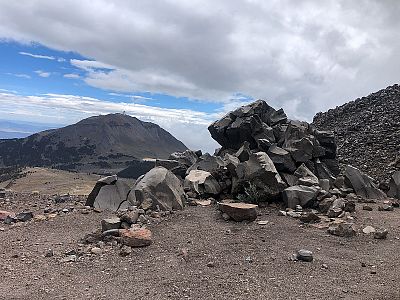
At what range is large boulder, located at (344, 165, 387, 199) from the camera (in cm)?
1886

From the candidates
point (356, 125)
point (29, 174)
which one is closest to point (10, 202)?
point (356, 125)

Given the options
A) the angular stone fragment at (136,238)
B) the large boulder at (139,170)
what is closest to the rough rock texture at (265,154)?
the large boulder at (139,170)

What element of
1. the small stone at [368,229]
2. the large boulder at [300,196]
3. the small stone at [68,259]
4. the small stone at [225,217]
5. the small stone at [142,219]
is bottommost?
the small stone at [68,259]

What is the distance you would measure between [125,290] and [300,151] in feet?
40.3

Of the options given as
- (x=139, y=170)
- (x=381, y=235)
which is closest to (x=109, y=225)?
(x=381, y=235)

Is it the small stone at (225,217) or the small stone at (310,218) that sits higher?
the small stone at (310,218)

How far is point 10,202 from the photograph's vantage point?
689 inches

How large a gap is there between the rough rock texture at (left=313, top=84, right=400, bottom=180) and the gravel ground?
1175 cm

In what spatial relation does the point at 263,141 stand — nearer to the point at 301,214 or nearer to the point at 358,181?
the point at 358,181

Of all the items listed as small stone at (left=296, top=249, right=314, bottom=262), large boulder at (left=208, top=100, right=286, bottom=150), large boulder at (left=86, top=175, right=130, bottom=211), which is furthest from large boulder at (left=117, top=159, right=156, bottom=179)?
small stone at (left=296, top=249, right=314, bottom=262)

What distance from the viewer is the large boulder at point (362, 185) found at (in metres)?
18.9

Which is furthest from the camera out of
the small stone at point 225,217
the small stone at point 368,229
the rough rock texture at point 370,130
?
the rough rock texture at point 370,130

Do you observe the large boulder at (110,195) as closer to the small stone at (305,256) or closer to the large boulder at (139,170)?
the small stone at (305,256)

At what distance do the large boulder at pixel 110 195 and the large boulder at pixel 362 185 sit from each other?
10093 millimetres
